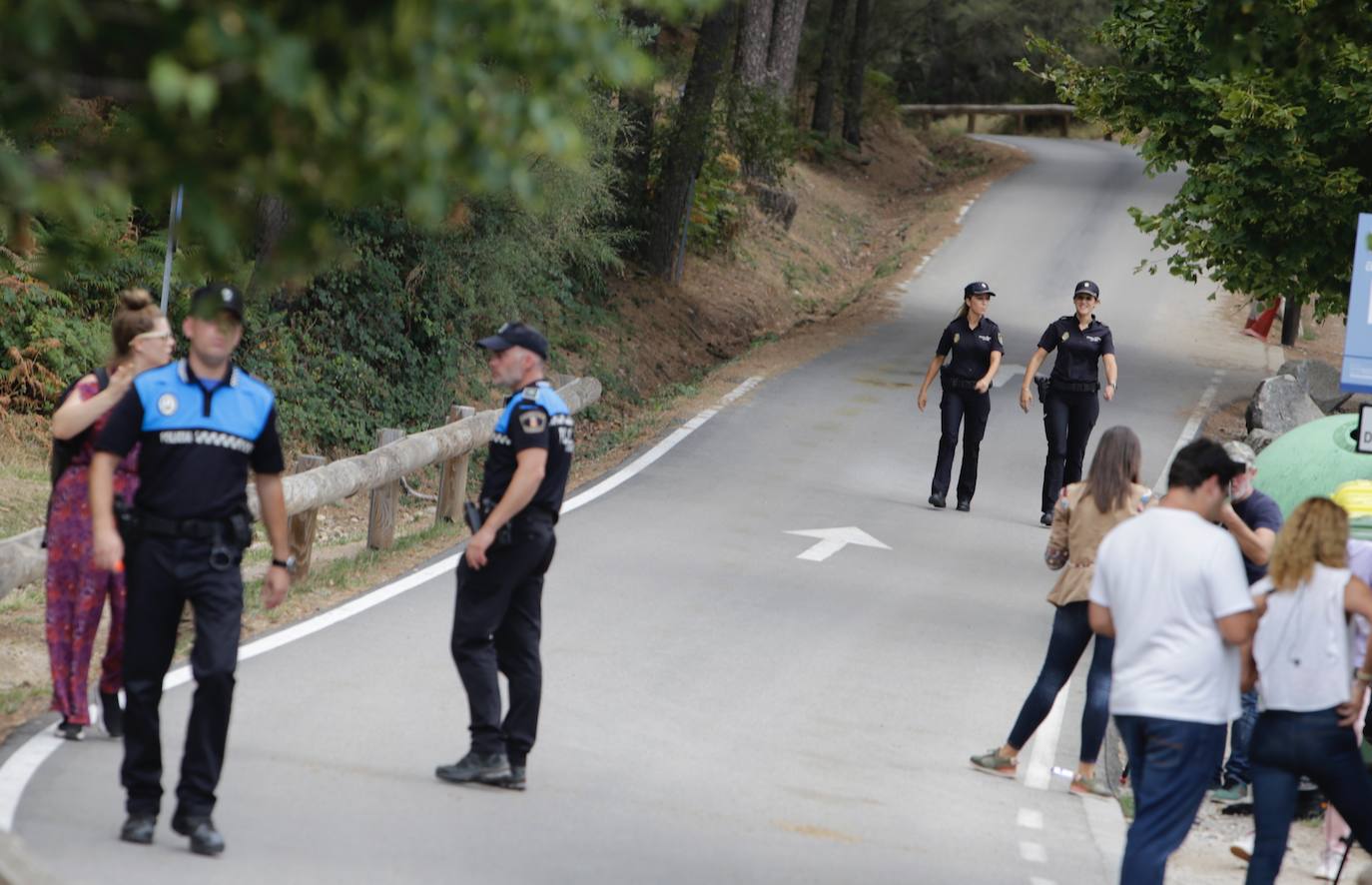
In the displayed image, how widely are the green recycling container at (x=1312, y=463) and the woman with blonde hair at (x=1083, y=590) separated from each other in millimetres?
4095

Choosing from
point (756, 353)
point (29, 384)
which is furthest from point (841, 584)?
point (756, 353)

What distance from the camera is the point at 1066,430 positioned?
15141 mm

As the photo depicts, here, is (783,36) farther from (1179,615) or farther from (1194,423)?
(1179,615)

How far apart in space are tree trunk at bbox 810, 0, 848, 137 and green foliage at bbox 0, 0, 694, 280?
38.3 m

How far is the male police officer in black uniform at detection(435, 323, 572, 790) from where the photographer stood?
24.3 ft

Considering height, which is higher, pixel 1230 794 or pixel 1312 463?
pixel 1312 463

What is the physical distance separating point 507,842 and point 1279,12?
15.2 ft

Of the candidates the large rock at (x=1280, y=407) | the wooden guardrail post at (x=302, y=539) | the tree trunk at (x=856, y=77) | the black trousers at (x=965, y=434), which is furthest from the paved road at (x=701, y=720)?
the tree trunk at (x=856, y=77)

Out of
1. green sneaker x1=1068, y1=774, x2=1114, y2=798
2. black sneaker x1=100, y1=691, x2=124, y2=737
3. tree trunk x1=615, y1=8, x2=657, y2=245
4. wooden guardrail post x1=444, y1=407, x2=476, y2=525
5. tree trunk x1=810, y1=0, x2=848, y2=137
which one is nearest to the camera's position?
black sneaker x1=100, y1=691, x2=124, y2=737

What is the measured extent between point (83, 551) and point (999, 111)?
50334mm

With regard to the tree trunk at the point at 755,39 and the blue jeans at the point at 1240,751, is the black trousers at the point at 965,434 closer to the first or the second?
the blue jeans at the point at 1240,751

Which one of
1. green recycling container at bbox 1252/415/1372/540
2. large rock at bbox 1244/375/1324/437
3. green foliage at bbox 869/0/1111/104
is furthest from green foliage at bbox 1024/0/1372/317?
green foliage at bbox 869/0/1111/104

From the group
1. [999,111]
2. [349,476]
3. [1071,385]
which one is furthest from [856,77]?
[349,476]

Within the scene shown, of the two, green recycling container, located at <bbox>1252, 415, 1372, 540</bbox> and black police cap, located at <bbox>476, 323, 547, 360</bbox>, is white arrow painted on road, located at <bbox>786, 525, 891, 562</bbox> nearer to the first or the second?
green recycling container, located at <bbox>1252, 415, 1372, 540</bbox>
